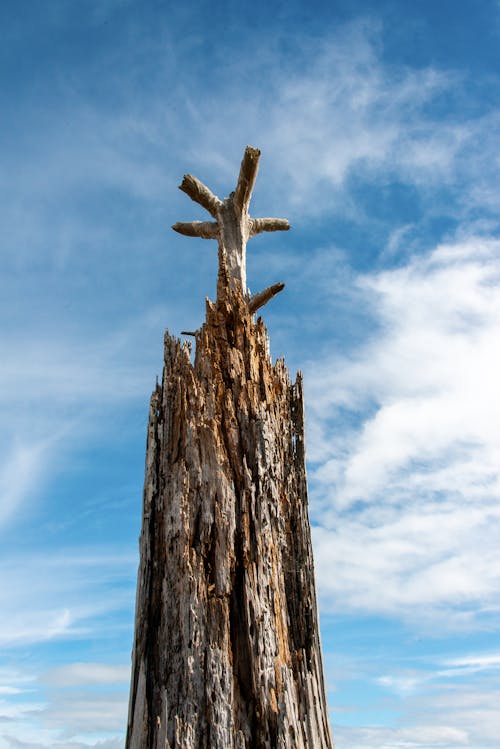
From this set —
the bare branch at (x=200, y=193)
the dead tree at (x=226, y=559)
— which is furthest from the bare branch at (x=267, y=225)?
the dead tree at (x=226, y=559)

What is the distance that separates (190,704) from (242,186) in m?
5.14

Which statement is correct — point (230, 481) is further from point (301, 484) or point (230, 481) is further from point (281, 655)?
point (281, 655)

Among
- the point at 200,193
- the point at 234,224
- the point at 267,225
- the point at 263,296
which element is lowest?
the point at 263,296

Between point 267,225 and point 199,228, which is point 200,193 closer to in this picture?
point 199,228

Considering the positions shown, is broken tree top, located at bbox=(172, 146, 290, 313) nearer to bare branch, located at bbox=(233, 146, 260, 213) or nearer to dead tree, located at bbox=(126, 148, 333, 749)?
bare branch, located at bbox=(233, 146, 260, 213)

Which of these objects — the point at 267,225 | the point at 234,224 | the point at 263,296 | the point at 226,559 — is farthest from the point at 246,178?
the point at 226,559

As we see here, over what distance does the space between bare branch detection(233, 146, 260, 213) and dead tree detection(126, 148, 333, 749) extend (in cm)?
128

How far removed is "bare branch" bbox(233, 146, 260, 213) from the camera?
694cm

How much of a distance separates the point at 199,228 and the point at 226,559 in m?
3.91

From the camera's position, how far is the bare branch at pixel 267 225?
735 centimetres

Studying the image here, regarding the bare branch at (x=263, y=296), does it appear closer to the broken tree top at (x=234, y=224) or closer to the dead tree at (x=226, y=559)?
the broken tree top at (x=234, y=224)

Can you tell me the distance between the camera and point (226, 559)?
4953mm

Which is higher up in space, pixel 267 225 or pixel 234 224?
pixel 267 225

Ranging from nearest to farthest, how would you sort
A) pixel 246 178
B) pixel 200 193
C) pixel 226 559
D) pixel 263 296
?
pixel 226 559, pixel 263 296, pixel 246 178, pixel 200 193
